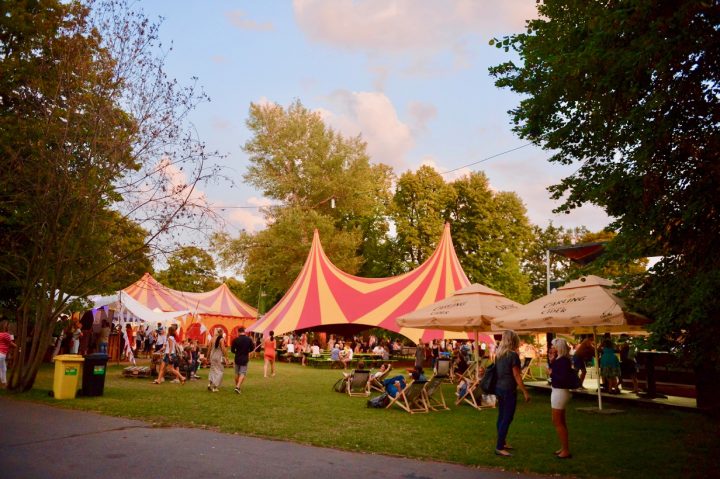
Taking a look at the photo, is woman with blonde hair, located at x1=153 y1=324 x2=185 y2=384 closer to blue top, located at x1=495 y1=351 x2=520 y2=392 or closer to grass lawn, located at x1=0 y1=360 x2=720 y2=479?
grass lawn, located at x1=0 y1=360 x2=720 y2=479

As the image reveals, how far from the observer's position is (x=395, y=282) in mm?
22797

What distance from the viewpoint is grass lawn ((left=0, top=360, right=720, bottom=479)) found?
6359 millimetres

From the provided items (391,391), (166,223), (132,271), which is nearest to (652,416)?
(391,391)

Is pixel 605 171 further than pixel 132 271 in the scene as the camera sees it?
No

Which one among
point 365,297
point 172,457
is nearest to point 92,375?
point 172,457

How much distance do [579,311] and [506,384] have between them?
454 centimetres

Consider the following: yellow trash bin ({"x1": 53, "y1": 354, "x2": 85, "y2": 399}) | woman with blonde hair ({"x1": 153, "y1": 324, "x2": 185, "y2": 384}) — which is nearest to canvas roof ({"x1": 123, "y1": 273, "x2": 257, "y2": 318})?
woman with blonde hair ({"x1": 153, "y1": 324, "x2": 185, "y2": 384})

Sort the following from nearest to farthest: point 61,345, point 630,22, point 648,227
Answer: point 630,22 < point 648,227 < point 61,345

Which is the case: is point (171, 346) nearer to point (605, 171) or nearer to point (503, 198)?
point (605, 171)

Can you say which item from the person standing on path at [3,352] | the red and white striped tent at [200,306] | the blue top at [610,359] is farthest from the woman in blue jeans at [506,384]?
the red and white striped tent at [200,306]

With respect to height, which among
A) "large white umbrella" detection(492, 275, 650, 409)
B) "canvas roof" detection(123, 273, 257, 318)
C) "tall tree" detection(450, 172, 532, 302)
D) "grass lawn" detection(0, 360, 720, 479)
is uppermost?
"tall tree" detection(450, 172, 532, 302)

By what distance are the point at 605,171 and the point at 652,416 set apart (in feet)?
17.0

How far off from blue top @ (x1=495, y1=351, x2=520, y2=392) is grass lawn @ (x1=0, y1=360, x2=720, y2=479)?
83cm

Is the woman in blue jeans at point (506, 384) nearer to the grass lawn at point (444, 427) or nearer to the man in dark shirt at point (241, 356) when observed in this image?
the grass lawn at point (444, 427)
